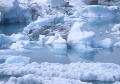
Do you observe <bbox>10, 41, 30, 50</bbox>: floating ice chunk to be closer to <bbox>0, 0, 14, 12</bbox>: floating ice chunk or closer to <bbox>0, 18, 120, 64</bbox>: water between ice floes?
<bbox>0, 18, 120, 64</bbox>: water between ice floes

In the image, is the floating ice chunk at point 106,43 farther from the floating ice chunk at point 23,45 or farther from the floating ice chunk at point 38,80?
the floating ice chunk at point 38,80

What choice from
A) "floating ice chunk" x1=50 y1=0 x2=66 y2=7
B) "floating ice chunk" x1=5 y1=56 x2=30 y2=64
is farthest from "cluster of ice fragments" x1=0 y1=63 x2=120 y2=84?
"floating ice chunk" x1=50 y1=0 x2=66 y2=7

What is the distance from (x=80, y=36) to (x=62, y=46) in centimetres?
38

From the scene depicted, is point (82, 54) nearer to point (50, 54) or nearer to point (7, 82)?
point (50, 54)

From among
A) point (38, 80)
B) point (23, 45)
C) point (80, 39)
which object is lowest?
point (23, 45)

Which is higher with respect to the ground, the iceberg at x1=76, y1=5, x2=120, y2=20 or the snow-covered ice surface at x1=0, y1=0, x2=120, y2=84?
the snow-covered ice surface at x1=0, y1=0, x2=120, y2=84

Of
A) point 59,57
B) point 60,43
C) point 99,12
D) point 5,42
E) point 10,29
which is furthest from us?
point 99,12

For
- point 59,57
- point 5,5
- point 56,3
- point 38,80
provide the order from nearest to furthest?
1. point 38,80
2. point 59,57
3. point 5,5
4. point 56,3

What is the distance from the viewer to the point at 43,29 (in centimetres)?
605

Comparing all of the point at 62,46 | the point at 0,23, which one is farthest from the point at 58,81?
the point at 0,23

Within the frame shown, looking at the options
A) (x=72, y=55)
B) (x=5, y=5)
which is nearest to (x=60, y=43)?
(x=72, y=55)

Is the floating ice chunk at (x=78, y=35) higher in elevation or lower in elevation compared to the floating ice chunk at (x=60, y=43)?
higher

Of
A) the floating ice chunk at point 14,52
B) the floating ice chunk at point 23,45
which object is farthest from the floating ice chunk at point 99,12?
the floating ice chunk at point 14,52

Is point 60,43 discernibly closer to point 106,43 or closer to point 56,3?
point 106,43
